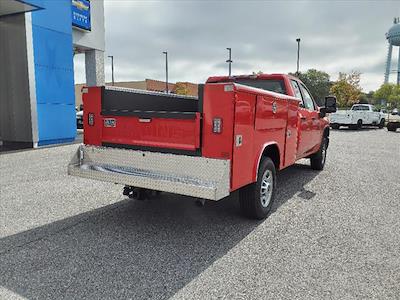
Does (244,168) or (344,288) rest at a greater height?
(244,168)

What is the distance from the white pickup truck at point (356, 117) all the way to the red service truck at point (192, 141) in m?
20.6

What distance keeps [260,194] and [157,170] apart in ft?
4.74

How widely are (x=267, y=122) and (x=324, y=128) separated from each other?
14.0 feet

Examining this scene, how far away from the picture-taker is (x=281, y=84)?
5.94 m

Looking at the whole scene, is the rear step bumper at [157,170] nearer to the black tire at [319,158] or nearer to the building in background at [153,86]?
Result: the black tire at [319,158]

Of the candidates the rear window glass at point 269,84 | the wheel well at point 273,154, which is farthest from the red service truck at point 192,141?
the rear window glass at point 269,84

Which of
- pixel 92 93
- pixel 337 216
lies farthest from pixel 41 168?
pixel 337 216

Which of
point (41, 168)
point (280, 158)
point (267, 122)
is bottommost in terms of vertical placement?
point (41, 168)

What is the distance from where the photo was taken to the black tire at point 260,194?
4.42 meters

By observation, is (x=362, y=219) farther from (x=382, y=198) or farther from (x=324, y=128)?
(x=324, y=128)

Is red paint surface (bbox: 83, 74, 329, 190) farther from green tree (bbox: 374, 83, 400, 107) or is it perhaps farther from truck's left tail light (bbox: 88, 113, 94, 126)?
green tree (bbox: 374, 83, 400, 107)

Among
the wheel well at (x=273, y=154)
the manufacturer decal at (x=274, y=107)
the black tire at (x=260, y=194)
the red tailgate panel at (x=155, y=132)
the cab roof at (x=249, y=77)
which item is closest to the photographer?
the red tailgate panel at (x=155, y=132)

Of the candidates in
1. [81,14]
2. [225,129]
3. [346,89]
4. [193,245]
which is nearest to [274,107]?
[225,129]

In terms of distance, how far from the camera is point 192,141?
3.83 m
